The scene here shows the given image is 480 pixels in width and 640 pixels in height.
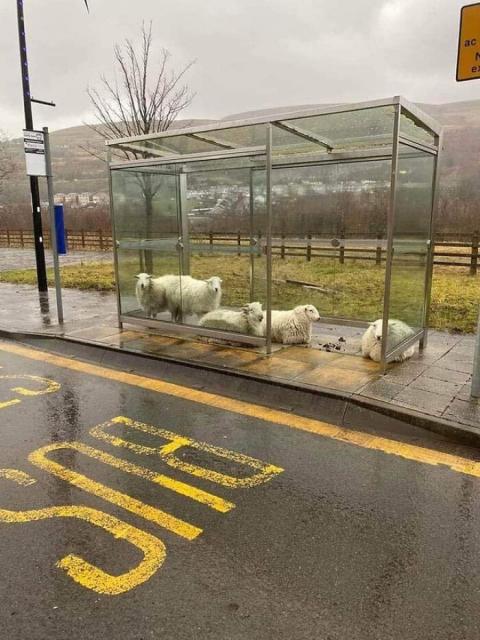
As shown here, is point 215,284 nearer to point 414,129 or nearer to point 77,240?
point 414,129

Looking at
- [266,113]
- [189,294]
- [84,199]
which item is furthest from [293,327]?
[266,113]

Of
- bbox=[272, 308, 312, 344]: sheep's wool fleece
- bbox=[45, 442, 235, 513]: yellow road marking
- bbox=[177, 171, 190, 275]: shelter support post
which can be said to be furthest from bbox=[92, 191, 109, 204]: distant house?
bbox=[45, 442, 235, 513]: yellow road marking

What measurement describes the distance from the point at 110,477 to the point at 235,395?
1952 mm

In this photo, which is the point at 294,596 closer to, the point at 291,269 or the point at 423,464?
the point at 423,464

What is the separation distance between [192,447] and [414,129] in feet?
14.2

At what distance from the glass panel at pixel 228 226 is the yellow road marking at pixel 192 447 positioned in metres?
2.59

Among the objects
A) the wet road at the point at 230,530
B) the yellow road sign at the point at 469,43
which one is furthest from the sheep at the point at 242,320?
the yellow road sign at the point at 469,43

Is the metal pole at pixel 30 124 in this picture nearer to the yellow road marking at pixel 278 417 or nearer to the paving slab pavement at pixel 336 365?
the paving slab pavement at pixel 336 365

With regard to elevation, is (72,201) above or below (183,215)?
above

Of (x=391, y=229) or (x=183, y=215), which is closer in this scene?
(x=391, y=229)

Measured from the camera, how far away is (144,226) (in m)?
7.67

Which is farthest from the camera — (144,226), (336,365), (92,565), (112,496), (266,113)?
(266,113)

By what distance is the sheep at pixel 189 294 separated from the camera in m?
7.12

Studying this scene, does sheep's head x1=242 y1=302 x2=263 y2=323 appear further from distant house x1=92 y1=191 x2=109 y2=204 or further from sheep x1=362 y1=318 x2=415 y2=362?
distant house x1=92 y1=191 x2=109 y2=204
